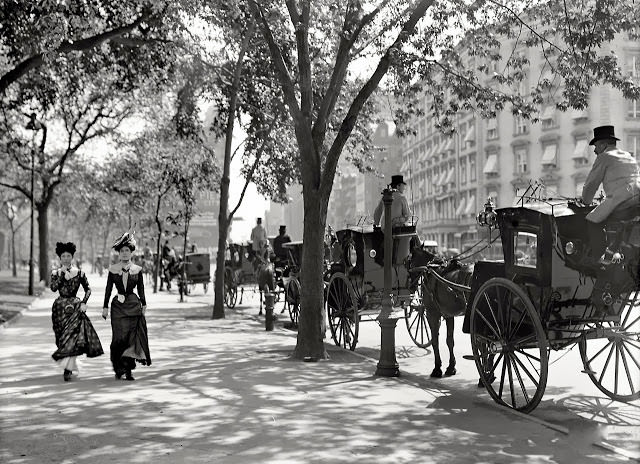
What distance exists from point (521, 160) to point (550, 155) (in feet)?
15.1

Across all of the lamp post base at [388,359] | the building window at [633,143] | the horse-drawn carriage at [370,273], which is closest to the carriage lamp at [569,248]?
the lamp post base at [388,359]

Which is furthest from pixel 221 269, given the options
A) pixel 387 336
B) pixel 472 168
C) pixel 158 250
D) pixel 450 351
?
pixel 472 168

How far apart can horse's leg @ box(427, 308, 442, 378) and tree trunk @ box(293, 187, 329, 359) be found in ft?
7.37

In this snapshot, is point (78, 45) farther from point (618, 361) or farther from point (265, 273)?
point (618, 361)

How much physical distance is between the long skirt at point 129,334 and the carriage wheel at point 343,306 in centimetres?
365

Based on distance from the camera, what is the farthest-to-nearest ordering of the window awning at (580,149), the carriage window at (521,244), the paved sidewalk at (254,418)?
the window awning at (580,149)
the carriage window at (521,244)
the paved sidewalk at (254,418)

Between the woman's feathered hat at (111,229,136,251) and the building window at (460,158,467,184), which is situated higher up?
the building window at (460,158,467,184)

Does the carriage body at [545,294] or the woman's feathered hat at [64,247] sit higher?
the woman's feathered hat at [64,247]

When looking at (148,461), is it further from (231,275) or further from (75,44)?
(231,275)

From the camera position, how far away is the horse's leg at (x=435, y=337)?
10.2 meters

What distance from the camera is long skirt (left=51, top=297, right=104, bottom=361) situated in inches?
399

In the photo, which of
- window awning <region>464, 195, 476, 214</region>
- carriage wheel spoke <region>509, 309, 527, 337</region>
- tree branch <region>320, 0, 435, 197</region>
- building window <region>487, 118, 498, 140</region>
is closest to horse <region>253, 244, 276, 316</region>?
tree branch <region>320, 0, 435, 197</region>

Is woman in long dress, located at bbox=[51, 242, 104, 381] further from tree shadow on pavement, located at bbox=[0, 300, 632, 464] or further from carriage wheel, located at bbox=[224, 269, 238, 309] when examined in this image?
carriage wheel, located at bbox=[224, 269, 238, 309]

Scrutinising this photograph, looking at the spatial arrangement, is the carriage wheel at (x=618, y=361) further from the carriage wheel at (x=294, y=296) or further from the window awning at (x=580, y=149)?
the window awning at (x=580, y=149)
